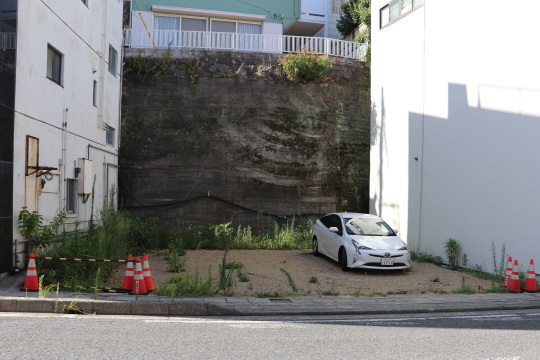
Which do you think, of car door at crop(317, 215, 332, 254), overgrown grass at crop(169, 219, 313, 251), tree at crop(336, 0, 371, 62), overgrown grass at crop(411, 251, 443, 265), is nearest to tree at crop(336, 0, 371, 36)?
tree at crop(336, 0, 371, 62)

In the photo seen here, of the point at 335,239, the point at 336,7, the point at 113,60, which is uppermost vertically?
the point at 336,7

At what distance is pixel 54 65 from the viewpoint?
12.9 metres

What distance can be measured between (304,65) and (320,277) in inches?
409

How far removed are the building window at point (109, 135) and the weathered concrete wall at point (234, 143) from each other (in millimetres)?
884

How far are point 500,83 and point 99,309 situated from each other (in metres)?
10.8

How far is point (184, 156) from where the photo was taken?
64.3ft

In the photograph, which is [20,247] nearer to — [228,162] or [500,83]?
[228,162]

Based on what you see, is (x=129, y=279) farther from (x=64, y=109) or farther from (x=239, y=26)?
(x=239, y=26)

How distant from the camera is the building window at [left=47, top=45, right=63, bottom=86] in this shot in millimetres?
12523

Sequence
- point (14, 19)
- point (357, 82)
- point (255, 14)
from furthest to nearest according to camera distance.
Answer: point (255, 14) → point (357, 82) → point (14, 19)

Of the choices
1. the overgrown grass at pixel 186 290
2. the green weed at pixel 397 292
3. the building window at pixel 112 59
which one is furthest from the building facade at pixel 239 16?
the green weed at pixel 397 292

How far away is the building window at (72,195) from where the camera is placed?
14.1 meters

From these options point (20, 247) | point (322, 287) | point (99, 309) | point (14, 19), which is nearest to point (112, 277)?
point (20, 247)

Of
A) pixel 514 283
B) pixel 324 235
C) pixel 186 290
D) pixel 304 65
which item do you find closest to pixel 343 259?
pixel 324 235
